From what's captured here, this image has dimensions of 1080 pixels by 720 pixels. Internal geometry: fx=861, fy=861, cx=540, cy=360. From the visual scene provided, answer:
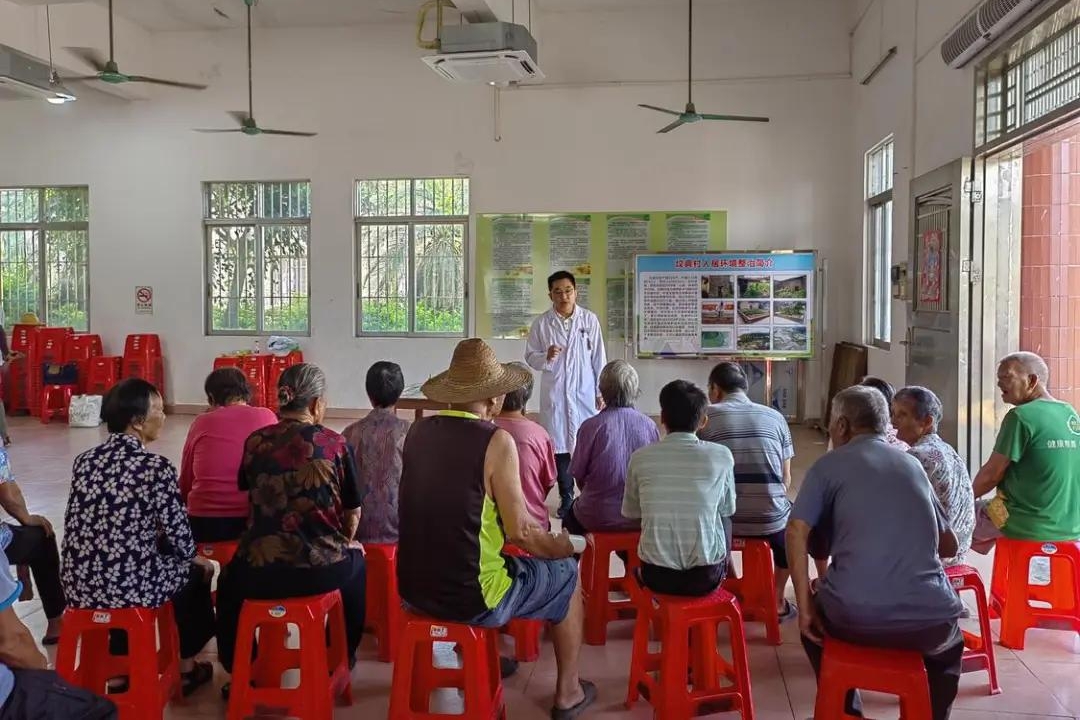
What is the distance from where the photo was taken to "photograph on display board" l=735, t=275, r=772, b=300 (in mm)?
7902

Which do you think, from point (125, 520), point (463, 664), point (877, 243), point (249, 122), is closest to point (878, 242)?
point (877, 243)

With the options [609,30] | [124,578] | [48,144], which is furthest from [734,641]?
[48,144]

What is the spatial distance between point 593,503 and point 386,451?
802mm

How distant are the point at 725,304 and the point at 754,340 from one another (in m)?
0.42

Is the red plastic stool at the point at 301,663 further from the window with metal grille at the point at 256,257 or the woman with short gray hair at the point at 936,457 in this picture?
the window with metal grille at the point at 256,257

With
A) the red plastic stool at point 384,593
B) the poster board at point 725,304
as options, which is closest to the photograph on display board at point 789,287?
the poster board at point 725,304

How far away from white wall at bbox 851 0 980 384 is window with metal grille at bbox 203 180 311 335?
556cm

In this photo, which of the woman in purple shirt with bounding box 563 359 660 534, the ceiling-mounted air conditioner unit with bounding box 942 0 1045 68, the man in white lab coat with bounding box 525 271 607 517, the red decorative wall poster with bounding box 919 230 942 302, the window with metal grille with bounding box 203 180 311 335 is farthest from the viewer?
the window with metal grille with bounding box 203 180 311 335

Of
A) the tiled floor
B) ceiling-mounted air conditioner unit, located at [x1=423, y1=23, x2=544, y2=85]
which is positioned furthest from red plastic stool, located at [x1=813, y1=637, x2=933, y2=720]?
ceiling-mounted air conditioner unit, located at [x1=423, y1=23, x2=544, y2=85]

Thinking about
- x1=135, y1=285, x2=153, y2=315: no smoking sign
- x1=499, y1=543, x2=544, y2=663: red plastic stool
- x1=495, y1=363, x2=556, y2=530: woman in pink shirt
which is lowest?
x1=499, y1=543, x2=544, y2=663: red plastic stool

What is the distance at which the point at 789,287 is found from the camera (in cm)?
786

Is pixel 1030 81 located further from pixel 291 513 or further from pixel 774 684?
pixel 291 513

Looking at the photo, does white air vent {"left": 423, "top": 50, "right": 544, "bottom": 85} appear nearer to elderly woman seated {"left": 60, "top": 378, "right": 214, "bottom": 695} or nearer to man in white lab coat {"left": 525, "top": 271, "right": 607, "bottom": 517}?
man in white lab coat {"left": 525, "top": 271, "right": 607, "bottom": 517}

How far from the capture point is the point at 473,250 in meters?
8.66
